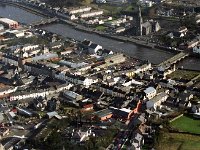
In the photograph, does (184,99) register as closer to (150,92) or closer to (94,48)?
(150,92)

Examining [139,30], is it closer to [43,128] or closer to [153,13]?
[153,13]

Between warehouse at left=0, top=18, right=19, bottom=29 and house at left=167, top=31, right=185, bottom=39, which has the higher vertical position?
house at left=167, top=31, right=185, bottom=39

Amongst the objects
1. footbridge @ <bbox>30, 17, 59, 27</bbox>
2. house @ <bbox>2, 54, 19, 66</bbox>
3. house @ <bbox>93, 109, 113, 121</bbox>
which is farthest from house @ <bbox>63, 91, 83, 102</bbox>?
footbridge @ <bbox>30, 17, 59, 27</bbox>

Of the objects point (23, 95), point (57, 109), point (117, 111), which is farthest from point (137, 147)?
point (23, 95)

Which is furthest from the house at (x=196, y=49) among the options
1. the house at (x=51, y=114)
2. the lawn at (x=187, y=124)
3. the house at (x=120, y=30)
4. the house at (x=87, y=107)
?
the house at (x=51, y=114)

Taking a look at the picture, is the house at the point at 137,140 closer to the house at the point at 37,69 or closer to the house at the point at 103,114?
the house at the point at 103,114

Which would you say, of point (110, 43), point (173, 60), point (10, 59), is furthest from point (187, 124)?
point (110, 43)

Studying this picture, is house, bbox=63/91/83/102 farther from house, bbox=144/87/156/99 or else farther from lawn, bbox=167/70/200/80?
lawn, bbox=167/70/200/80
